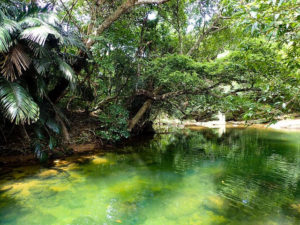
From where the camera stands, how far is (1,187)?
4.28 m

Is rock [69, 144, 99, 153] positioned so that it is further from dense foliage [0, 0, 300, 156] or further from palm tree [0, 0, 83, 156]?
palm tree [0, 0, 83, 156]

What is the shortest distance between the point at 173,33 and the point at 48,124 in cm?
844

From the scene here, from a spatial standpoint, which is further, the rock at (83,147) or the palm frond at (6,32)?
the rock at (83,147)

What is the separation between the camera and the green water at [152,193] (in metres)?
3.20

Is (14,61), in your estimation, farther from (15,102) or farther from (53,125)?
(53,125)

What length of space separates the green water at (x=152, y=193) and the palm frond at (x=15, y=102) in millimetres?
1658

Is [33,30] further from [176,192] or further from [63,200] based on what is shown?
[176,192]

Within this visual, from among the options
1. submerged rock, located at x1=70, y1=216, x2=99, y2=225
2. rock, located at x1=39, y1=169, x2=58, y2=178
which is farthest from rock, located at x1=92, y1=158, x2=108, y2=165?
submerged rock, located at x1=70, y1=216, x2=99, y2=225

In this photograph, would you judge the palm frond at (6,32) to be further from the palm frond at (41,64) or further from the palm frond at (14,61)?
the palm frond at (41,64)

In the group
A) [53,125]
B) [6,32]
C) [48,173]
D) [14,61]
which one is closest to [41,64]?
[14,61]

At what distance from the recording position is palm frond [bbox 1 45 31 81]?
14.3 feet

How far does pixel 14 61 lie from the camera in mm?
4371

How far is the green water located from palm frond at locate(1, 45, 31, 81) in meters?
2.64

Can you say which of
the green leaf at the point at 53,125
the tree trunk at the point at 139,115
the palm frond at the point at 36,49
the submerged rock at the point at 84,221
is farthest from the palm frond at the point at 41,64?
the tree trunk at the point at 139,115
